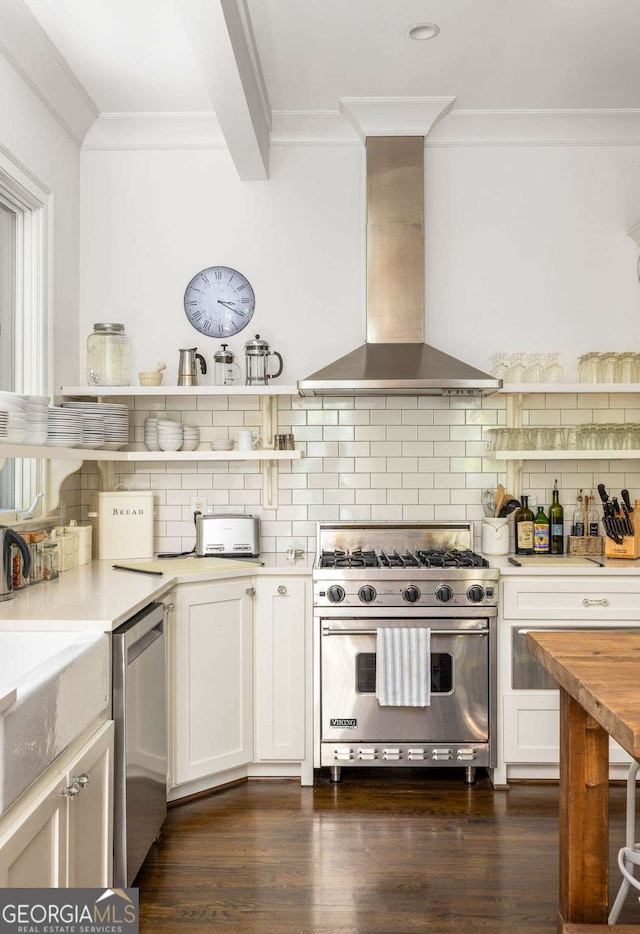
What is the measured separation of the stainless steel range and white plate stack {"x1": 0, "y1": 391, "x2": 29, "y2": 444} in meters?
1.39

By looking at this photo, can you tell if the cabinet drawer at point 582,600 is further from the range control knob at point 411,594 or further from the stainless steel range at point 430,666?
the range control knob at point 411,594

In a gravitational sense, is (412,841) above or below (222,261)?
below

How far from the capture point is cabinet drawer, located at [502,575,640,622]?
3.47 m

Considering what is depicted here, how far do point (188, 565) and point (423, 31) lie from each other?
2.50 metres

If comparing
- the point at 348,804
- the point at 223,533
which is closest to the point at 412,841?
the point at 348,804

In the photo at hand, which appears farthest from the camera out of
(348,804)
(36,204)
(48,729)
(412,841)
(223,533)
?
(223,533)

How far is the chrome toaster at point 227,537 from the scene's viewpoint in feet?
12.6

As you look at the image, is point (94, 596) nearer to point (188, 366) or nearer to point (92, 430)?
point (92, 430)

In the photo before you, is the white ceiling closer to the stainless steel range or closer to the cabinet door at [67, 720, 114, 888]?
the stainless steel range

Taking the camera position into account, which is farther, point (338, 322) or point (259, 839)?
point (338, 322)

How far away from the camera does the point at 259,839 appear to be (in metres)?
2.92

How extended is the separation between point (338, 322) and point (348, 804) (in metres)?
2.33

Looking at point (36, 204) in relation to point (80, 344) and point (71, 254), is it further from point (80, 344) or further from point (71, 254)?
point (80, 344)

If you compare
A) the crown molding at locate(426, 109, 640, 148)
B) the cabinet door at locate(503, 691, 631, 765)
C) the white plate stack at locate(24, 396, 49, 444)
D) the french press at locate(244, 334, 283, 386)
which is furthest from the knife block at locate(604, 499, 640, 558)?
the white plate stack at locate(24, 396, 49, 444)
